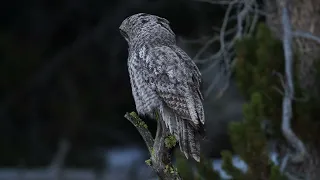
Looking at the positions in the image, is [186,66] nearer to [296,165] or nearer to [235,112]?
[296,165]

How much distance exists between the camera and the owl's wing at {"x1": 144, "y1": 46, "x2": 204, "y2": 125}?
13.7 feet

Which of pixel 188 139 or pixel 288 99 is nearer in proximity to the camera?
pixel 188 139

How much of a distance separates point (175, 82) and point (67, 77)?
7.61 meters

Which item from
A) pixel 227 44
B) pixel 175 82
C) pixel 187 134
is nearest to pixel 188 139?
pixel 187 134

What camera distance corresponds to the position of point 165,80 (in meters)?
4.30

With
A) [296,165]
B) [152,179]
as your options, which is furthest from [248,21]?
[152,179]

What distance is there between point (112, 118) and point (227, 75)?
19.3 ft

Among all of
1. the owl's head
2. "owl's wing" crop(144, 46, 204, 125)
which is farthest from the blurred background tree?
"owl's wing" crop(144, 46, 204, 125)

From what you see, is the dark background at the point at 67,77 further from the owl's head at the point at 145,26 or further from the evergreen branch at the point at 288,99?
the owl's head at the point at 145,26

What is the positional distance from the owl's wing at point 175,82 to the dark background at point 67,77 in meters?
6.44

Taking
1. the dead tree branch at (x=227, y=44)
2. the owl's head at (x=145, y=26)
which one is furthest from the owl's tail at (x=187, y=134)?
the dead tree branch at (x=227, y=44)

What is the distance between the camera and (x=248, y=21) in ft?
21.9

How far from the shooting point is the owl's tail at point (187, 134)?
4098 millimetres

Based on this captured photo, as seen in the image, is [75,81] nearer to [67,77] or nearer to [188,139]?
[67,77]
